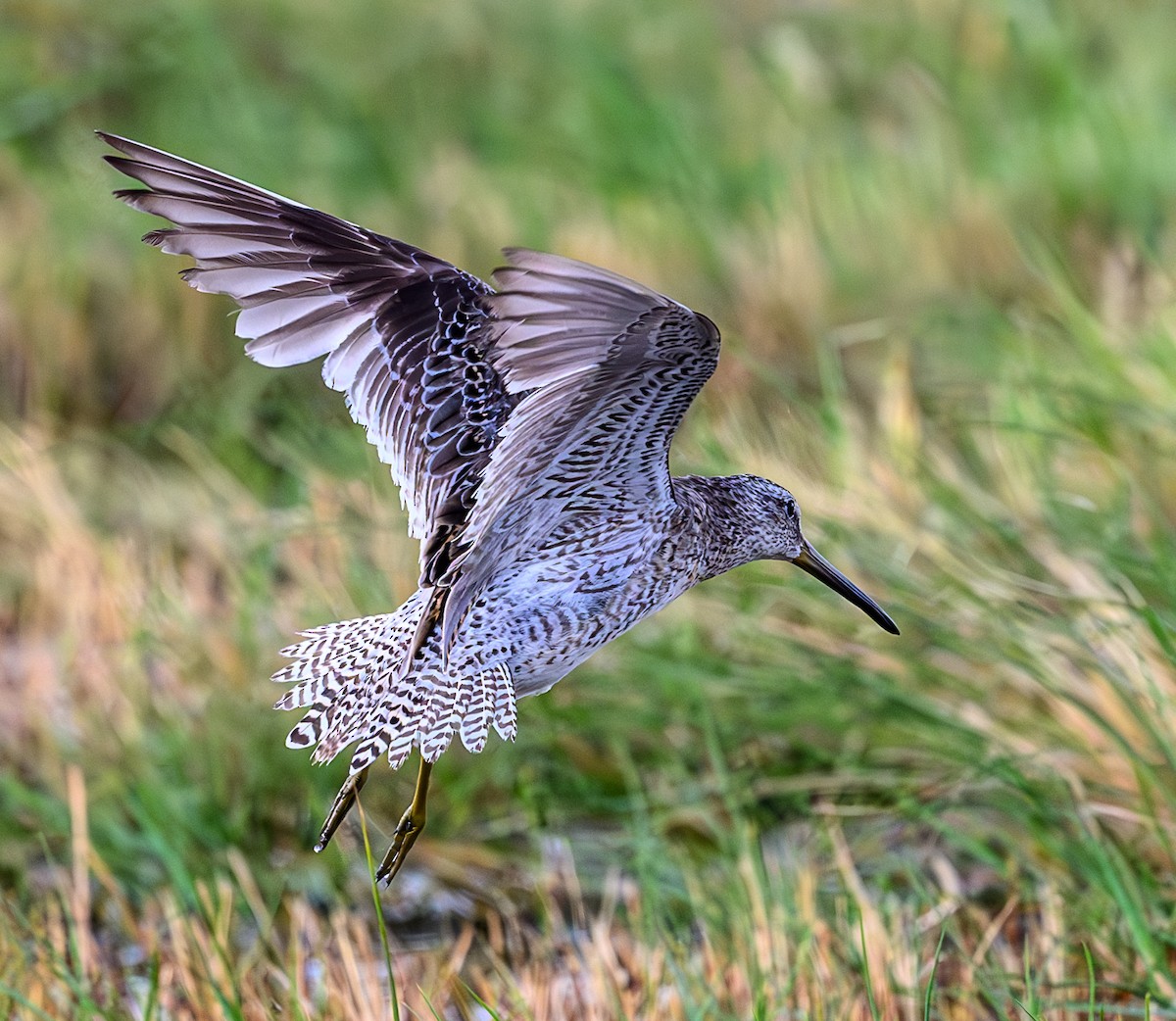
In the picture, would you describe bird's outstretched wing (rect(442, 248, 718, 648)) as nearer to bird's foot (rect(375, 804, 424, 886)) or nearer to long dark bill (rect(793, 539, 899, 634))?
bird's foot (rect(375, 804, 424, 886))

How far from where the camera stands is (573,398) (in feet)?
7.46

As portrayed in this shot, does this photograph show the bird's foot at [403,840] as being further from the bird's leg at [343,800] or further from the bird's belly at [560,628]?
the bird's belly at [560,628]

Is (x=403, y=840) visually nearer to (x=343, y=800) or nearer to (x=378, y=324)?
(x=343, y=800)

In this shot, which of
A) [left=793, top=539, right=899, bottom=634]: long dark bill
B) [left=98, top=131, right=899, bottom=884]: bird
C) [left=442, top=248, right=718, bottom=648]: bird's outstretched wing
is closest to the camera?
[left=442, top=248, right=718, bottom=648]: bird's outstretched wing

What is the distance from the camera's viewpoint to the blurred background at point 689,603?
333 centimetres

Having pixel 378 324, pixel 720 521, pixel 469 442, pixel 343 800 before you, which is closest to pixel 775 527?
pixel 720 521

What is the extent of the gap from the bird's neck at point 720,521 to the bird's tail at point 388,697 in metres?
0.45

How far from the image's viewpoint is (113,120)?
782 cm

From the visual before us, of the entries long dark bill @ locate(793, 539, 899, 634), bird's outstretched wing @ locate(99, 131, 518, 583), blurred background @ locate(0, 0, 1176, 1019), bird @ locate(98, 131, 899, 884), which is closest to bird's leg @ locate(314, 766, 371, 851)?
bird @ locate(98, 131, 899, 884)

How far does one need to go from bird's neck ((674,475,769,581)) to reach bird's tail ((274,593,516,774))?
0.45m

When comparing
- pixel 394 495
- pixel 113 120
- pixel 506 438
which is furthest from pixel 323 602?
pixel 113 120

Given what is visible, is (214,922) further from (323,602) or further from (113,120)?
(113,120)

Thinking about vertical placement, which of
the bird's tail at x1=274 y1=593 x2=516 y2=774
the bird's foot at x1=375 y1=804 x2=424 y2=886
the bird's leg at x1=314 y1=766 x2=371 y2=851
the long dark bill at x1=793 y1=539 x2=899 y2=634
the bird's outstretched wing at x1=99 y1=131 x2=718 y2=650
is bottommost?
the bird's foot at x1=375 y1=804 x2=424 y2=886

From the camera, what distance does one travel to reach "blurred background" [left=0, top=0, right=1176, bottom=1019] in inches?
131
